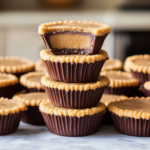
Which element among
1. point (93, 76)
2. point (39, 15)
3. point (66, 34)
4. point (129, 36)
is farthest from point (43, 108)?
point (39, 15)

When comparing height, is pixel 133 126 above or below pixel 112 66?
below

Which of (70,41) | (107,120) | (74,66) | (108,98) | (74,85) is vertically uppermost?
(70,41)

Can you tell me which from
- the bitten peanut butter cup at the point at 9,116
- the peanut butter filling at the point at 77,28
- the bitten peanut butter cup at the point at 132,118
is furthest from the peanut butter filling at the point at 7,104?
the bitten peanut butter cup at the point at 132,118

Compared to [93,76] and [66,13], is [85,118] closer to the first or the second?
[93,76]

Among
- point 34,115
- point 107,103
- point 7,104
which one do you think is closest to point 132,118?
point 107,103

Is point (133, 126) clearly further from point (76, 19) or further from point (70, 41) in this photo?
point (76, 19)

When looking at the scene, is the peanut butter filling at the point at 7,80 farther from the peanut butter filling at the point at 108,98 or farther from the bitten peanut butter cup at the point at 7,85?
the peanut butter filling at the point at 108,98
